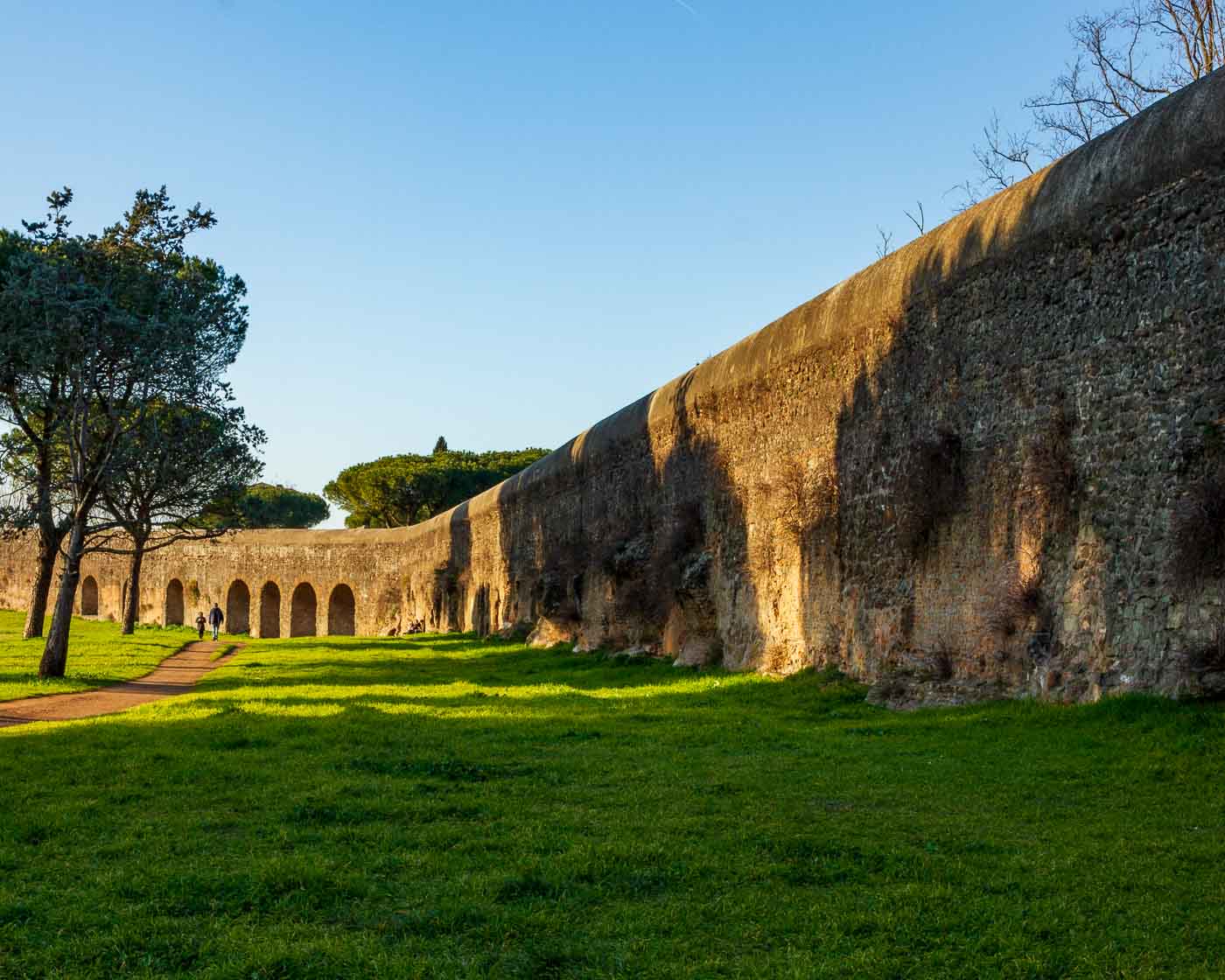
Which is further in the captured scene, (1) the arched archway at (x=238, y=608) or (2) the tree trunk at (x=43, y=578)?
(1) the arched archway at (x=238, y=608)

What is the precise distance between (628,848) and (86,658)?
18.8m

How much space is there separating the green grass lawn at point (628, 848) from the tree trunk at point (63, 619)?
290 inches

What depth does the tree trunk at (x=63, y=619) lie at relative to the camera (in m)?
16.7

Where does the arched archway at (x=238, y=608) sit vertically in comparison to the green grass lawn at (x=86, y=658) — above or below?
above

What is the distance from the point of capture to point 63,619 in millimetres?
16812

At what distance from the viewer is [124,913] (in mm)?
4445

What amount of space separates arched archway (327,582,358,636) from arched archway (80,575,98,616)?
13.1 m

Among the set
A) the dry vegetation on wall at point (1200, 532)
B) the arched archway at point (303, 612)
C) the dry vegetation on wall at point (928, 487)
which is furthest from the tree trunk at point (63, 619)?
the arched archway at point (303, 612)

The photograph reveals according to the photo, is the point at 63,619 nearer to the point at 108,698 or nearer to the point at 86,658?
the point at 108,698

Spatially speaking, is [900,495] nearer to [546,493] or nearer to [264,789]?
[264,789]

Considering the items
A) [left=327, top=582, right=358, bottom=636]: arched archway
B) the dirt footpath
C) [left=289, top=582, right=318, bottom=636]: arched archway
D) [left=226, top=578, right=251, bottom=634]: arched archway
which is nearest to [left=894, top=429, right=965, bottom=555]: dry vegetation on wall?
the dirt footpath

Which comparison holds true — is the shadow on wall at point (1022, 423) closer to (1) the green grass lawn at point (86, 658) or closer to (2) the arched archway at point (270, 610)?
(1) the green grass lawn at point (86, 658)

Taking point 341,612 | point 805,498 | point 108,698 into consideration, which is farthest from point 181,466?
point 341,612

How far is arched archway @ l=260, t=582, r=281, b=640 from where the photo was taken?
4850 centimetres
